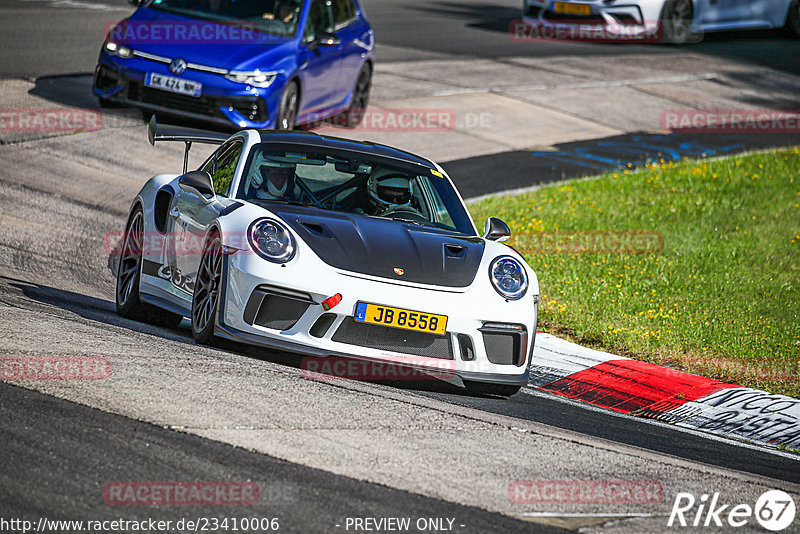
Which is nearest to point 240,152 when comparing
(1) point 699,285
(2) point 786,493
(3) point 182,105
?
(2) point 786,493

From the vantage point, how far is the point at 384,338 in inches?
237

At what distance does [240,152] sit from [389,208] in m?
1.04

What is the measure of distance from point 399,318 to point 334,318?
13.7 inches

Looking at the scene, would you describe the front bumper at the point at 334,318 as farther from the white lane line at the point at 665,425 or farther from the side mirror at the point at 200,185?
the white lane line at the point at 665,425

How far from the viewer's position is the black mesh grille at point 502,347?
6281 millimetres

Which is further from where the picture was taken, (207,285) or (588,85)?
(588,85)

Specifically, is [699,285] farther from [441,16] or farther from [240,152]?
[441,16]

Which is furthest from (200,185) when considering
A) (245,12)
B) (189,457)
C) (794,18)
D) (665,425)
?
(794,18)

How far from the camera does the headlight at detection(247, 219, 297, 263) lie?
6090 millimetres

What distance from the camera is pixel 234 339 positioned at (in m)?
6.07

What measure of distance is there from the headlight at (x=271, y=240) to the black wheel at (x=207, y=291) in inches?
9.4

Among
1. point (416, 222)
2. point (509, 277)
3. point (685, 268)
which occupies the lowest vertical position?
point (685, 268)

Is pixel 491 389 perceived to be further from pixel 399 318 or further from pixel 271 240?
pixel 271 240

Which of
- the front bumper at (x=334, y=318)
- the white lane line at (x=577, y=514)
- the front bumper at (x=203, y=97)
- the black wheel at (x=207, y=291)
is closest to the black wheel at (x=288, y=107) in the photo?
the front bumper at (x=203, y=97)
